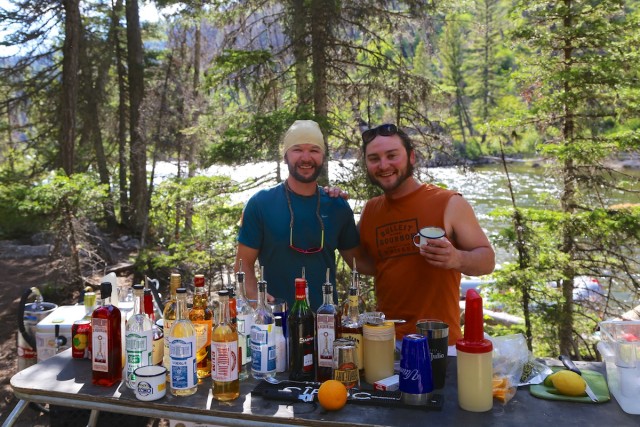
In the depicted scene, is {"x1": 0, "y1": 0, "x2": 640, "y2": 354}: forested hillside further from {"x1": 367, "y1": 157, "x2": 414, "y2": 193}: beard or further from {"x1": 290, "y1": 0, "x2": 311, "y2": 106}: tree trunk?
{"x1": 367, "y1": 157, "x2": 414, "y2": 193}: beard

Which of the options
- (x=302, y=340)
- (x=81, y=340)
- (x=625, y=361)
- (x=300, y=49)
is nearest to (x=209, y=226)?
(x=300, y=49)

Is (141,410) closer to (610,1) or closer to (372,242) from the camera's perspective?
(372,242)

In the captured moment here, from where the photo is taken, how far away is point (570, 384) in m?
2.06

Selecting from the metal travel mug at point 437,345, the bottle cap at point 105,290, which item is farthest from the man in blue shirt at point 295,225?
the metal travel mug at point 437,345

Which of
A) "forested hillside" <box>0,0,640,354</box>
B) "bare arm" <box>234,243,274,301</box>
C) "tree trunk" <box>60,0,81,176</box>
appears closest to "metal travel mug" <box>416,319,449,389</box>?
"bare arm" <box>234,243,274,301</box>

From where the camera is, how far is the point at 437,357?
212 centimetres

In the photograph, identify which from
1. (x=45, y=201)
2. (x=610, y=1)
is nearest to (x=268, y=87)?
(x=45, y=201)

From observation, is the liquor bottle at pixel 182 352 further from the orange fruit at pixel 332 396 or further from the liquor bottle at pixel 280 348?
the orange fruit at pixel 332 396

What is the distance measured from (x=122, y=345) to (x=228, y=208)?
413 centimetres

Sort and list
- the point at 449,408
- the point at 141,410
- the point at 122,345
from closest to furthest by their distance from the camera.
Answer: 1. the point at 449,408
2. the point at 141,410
3. the point at 122,345

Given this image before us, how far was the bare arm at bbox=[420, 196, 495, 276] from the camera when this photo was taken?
2.38 m

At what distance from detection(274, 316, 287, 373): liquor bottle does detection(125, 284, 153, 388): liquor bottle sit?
525 mm

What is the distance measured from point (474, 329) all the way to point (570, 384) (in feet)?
1.57

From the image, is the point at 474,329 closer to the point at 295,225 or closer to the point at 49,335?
the point at 295,225
